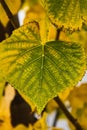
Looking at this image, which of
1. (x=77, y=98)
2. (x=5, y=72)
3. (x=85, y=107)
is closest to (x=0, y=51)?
(x=5, y=72)

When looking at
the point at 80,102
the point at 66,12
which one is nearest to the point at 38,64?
the point at 66,12

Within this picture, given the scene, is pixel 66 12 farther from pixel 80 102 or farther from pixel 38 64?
pixel 80 102

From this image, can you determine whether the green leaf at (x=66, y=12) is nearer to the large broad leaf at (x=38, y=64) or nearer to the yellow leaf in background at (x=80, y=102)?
the large broad leaf at (x=38, y=64)

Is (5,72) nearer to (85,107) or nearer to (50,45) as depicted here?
(50,45)

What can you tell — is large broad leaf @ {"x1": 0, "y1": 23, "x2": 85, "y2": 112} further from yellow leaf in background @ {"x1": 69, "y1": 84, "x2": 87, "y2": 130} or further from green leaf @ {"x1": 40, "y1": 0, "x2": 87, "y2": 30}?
yellow leaf in background @ {"x1": 69, "y1": 84, "x2": 87, "y2": 130}

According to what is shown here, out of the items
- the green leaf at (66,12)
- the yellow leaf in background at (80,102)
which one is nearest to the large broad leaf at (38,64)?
the green leaf at (66,12)
